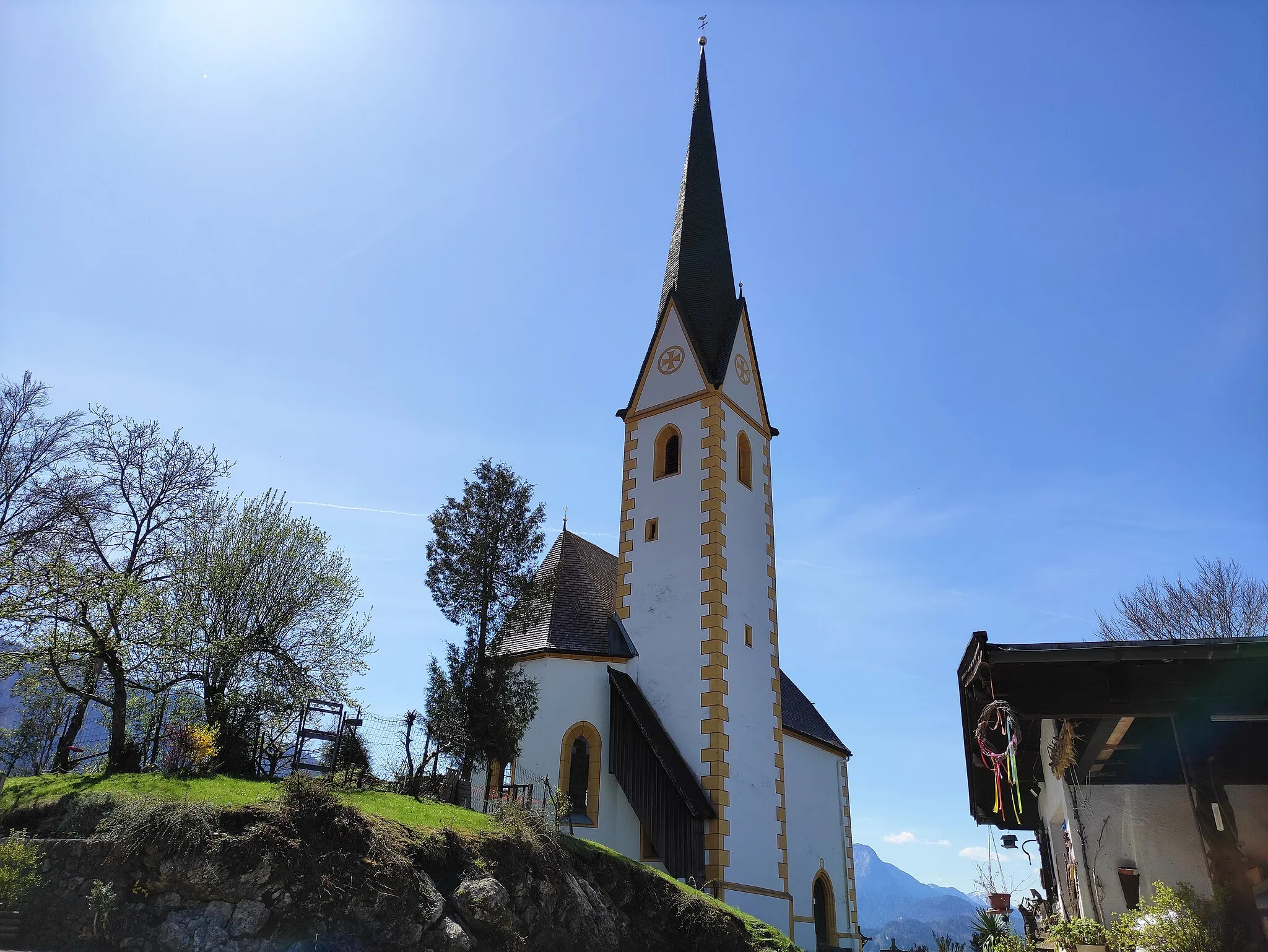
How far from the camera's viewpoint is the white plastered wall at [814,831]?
73.1 feet

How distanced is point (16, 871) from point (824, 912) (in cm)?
1978

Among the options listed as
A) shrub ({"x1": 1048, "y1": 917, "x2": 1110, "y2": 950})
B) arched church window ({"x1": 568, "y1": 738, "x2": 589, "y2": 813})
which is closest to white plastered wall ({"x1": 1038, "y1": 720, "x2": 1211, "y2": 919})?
shrub ({"x1": 1048, "y1": 917, "x2": 1110, "y2": 950})

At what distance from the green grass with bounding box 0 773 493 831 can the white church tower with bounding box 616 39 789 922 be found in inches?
276

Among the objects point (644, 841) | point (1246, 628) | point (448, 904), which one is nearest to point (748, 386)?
point (644, 841)

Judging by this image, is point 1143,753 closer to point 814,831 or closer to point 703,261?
point 814,831

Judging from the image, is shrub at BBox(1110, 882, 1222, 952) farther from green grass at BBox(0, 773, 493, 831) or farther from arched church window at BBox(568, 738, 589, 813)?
arched church window at BBox(568, 738, 589, 813)

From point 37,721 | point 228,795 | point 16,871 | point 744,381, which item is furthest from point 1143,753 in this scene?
point 37,721

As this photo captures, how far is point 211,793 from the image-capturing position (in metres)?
11.6

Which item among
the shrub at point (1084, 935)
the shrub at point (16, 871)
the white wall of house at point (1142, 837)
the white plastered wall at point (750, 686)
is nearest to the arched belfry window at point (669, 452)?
the white plastered wall at point (750, 686)

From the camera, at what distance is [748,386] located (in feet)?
83.0

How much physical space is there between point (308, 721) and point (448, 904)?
4531mm

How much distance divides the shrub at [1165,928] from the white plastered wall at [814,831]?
12840 mm

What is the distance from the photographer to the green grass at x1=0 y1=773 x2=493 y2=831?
11.6m

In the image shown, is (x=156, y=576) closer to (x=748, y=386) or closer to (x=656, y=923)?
(x=656, y=923)
